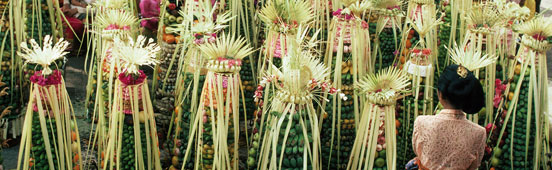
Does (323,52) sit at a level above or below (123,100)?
above

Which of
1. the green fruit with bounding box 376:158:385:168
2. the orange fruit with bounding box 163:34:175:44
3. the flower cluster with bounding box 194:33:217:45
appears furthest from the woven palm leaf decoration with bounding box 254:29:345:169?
the orange fruit with bounding box 163:34:175:44

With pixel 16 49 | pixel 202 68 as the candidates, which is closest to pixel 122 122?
pixel 202 68

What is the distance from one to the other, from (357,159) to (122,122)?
101 cm

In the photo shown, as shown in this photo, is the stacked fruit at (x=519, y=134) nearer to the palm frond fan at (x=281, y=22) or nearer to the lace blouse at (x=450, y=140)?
the lace blouse at (x=450, y=140)

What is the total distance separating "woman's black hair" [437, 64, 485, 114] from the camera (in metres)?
2.15

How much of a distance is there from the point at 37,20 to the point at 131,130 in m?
1.37

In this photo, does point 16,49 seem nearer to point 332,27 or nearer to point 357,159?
point 332,27

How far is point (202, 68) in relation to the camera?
285 centimetres

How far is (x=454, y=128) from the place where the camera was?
2201 millimetres

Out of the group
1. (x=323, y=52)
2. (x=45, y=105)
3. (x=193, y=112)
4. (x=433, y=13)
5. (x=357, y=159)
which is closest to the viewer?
(x=45, y=105)

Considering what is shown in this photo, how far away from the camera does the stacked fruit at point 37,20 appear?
336 cm

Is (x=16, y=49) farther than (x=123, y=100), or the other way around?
(x=16, y=49)

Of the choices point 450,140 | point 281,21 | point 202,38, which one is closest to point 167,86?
point 202,38

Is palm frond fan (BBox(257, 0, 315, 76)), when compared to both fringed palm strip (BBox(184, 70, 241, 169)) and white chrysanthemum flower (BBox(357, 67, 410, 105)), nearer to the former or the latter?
fringed palm strip (BBox(184, 70, 241, 169))
